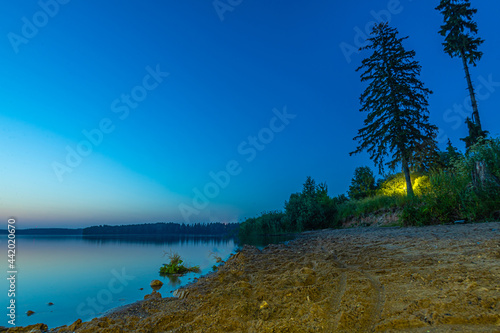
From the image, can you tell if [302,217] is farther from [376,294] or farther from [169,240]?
[376,294]

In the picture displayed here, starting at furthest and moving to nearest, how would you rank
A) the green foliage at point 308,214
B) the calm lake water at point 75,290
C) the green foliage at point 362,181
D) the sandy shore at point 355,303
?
1. the green foliage at point 362,181
2. the green foliage at point 308,214
3. the calm lake water at point 75,290
4. the sandy shore at point 355,303

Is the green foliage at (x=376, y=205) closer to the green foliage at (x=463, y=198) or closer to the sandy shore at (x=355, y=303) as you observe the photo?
the green foliage at (x=463, y=198)

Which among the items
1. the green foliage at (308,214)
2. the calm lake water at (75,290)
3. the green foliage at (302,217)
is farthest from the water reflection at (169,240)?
the calm lake water at (75,290)

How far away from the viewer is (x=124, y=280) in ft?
17.6

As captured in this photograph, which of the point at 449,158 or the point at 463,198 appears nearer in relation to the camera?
the point at 463,198

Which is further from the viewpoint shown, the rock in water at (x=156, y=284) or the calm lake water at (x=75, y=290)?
the rock in water at (x=156, y=284)

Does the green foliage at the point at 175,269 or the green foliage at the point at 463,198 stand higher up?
the green foliage at the point at 463,198

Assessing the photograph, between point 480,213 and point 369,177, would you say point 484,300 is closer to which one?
point 480,213

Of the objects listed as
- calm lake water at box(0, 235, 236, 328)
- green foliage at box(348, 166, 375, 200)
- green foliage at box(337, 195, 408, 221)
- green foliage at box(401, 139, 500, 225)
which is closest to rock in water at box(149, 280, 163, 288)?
calm lake water at box(0, 235, 236, 328)

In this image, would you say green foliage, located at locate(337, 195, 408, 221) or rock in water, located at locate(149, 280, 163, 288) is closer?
rock in water, located at locate(149, 280, 163, 288)

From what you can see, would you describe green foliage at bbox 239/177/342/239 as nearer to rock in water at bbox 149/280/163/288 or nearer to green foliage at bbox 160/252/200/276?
green foliage at bbox 160/252/200/276

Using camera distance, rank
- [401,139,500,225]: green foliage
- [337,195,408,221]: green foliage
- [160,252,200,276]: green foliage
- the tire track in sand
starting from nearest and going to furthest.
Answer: the tire track in sand < [160,252,200,276]: green foliage < [401,139,500,225]: green foliage < [337,195,408,221]: green foliage

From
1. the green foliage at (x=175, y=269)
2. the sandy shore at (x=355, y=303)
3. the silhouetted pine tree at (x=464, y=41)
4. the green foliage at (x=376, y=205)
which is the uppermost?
the silhouetted pine tree at (x=464, y=41)

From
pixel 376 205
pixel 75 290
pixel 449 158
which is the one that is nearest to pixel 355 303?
pixel 75 290
